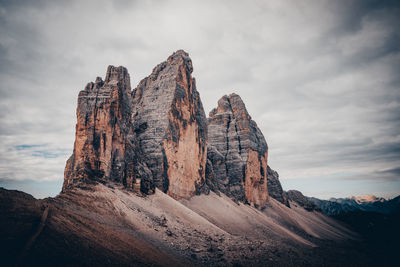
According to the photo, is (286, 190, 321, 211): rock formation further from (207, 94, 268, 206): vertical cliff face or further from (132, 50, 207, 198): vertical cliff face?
(132, 50, 207, 198): vertical cliff face

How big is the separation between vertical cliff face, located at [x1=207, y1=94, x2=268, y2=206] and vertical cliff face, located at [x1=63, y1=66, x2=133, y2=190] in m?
29.7

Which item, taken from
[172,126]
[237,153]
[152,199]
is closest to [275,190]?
[237,153]

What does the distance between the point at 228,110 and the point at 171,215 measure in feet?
163

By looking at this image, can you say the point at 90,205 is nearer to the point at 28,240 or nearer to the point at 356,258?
the point at 28,240

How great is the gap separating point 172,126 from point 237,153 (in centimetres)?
2849

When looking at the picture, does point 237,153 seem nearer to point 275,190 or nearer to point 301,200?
point 275,190

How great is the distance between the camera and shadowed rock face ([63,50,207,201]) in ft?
87.4

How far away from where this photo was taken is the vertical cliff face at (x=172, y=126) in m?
37.2

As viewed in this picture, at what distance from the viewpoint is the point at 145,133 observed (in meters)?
39.3

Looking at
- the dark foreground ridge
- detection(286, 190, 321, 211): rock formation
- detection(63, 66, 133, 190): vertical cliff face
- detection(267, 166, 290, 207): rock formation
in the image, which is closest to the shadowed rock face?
detection(63, 66, 133, 190): vertical cliff face

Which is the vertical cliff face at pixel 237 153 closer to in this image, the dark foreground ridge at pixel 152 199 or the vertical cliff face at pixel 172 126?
the dark foreground ridge at pixel 152 199

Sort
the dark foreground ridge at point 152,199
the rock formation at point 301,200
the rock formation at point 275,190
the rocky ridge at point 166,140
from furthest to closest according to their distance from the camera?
the rock formation at point 301,200 → the rock formation at point 275,190 → the rocky ridge at point 166,140 → the dark foreground ridge at point 152,199

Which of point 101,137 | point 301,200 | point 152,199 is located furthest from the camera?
point 301,200

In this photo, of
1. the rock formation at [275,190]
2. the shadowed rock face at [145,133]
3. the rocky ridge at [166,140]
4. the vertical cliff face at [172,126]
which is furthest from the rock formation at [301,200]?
the shadowed rock face at [145,133]
